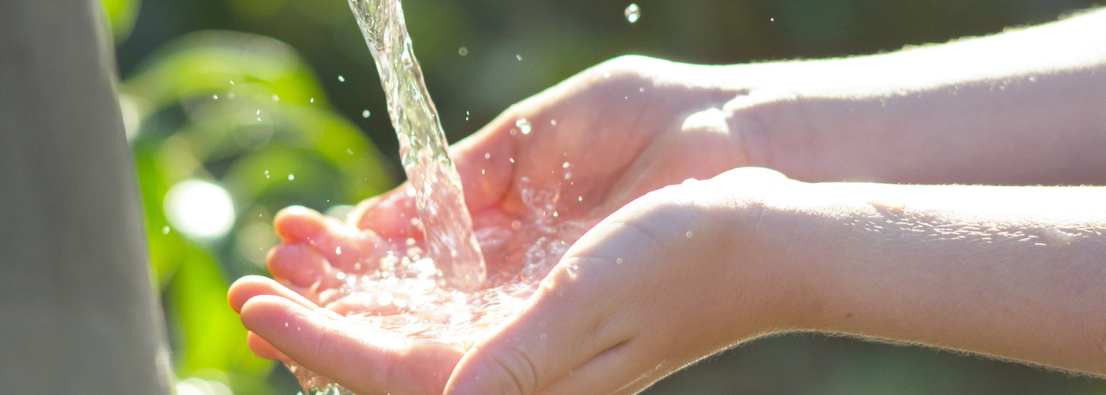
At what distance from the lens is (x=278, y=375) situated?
248 centimetres

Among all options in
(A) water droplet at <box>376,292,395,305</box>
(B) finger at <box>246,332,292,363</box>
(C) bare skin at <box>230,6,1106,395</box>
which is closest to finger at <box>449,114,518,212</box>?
(C) bare skin at <box>230,6,1106,395</box>

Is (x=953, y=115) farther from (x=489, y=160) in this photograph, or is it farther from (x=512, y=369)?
(x=512, y=369)

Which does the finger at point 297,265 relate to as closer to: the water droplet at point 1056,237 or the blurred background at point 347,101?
the blurred background at point 347,101

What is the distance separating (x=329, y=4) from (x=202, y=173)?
146cm

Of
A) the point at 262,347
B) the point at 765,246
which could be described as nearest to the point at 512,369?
the point at 765,246

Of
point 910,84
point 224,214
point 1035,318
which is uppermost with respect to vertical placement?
point 910,84

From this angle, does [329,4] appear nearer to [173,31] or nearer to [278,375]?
[173,31]

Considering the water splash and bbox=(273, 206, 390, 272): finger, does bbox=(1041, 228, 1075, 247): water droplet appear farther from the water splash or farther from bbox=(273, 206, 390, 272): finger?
bbox=(273, 206, 390, 272): finger

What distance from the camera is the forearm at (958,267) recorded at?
0.96 m

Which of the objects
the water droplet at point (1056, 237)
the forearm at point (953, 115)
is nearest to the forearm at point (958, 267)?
the water droplet at point (1056, 237)

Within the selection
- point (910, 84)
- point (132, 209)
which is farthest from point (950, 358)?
point (132, 209)

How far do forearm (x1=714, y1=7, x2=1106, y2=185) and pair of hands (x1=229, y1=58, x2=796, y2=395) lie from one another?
0.38 ft

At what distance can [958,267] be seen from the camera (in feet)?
3.23

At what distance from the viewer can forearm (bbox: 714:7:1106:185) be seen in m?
1.36
